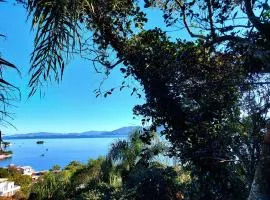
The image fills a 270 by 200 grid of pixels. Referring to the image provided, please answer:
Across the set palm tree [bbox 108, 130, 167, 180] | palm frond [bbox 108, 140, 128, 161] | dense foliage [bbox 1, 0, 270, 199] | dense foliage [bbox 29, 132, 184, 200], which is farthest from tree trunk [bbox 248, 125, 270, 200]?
palm frond [bbox 108, 140, 128, 161]

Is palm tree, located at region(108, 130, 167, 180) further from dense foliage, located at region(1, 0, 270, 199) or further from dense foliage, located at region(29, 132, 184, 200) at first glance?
dense foliage, located at region(1, 0, 270, 199)

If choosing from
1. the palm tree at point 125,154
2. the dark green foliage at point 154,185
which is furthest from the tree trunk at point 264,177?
the palm tree at point 125,154

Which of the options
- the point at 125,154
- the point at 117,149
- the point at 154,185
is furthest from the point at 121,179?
the point at 154,185

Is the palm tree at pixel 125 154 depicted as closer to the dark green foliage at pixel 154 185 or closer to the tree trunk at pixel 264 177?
the dark green foliage at pixel 154 185

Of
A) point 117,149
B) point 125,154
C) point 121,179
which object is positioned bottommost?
point 121,179

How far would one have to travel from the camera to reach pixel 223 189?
6.45 meters

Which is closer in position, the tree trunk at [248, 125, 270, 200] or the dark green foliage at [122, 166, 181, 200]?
the tree trunk at [248, 125, 270, 200]

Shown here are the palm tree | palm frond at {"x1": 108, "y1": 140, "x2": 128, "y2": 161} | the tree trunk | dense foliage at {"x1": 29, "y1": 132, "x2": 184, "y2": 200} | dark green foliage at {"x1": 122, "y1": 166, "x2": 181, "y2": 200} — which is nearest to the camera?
the tree trunk

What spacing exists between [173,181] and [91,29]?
479 cm

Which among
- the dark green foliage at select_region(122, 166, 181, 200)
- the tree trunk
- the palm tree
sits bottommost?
the dark green foliage at select_region(122, 166, 181, 200)

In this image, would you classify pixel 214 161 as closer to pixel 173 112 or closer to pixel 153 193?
pixel 173 112

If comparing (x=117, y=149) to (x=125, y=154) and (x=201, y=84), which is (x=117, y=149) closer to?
(x=125, y=154)

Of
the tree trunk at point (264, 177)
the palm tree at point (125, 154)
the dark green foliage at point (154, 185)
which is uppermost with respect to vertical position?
the palm tree at point (125, 154)

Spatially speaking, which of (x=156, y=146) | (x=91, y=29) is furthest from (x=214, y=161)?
(x=156, y=146)
